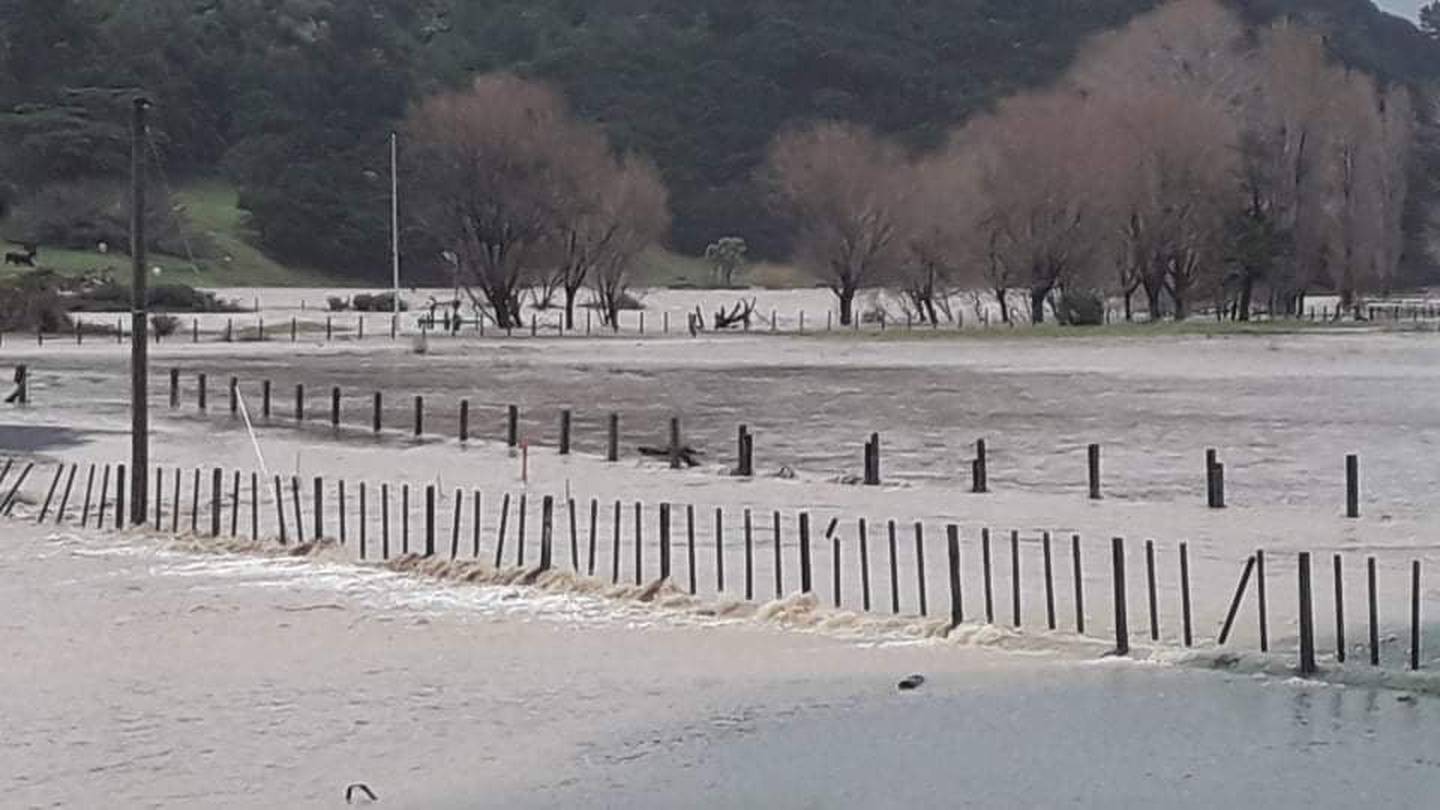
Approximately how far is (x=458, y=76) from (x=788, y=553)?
449 ft

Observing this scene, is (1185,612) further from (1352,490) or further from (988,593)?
(1352,490)

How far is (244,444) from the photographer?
36312 mm

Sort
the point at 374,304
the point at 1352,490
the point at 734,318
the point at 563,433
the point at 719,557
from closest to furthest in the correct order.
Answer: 1. the point at 719,557
2. the point at 1352,490
3. the point at 563,433
4. the point at 734,318
5. the point at 374,304

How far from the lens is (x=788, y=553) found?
22.2 metres

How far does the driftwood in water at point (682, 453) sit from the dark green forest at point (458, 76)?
3569 inches

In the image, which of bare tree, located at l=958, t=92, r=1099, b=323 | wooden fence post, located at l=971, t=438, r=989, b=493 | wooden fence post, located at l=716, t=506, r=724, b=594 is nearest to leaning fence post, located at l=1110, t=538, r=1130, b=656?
wooden fence post, located at l=716, t=506, r=724, b=594

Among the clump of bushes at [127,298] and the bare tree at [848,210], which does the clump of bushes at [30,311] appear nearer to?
the clump of bushes at [127,298]

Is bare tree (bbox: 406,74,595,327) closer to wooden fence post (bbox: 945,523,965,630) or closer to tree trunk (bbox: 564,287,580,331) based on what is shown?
tree trunk (bbox: 564,287,580,331)

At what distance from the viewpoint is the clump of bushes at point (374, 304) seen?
347ft

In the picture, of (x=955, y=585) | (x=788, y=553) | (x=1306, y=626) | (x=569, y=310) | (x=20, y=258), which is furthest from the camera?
(x=20, y=258)

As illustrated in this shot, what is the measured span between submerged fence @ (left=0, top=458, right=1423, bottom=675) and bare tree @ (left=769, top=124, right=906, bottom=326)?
238ft

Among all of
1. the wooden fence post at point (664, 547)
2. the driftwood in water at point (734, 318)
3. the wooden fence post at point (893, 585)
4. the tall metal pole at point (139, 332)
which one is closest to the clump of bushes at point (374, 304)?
the driftwood in water at point (734, 318)

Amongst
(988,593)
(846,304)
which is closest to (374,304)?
(846,304)

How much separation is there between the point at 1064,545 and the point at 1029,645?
5545 mm
